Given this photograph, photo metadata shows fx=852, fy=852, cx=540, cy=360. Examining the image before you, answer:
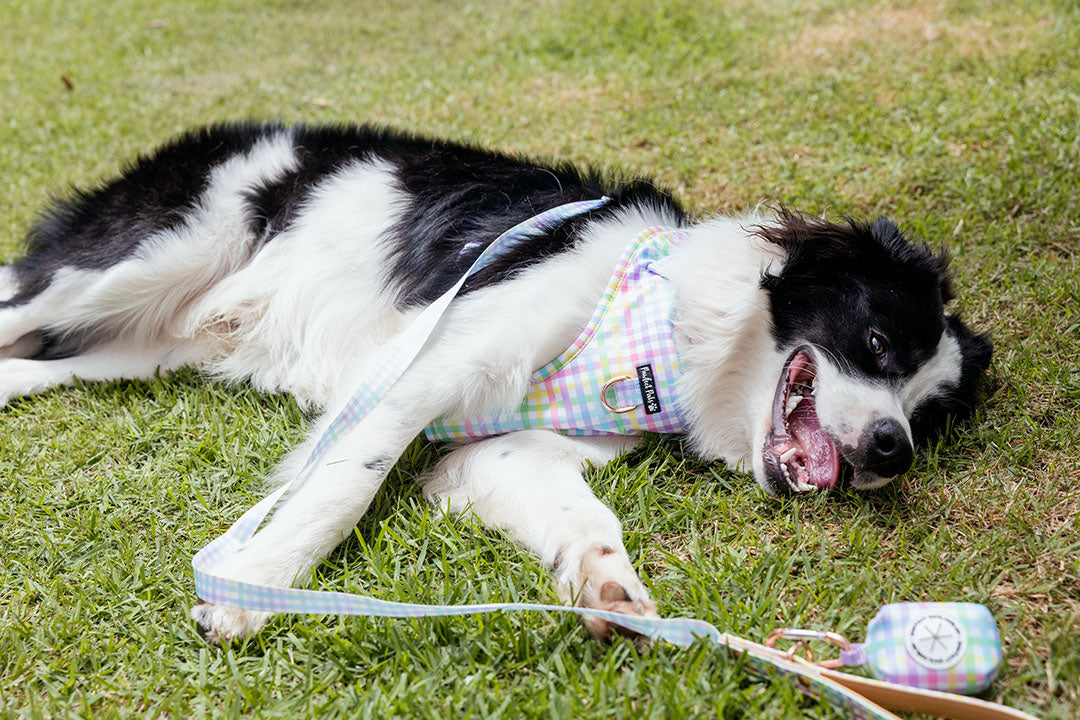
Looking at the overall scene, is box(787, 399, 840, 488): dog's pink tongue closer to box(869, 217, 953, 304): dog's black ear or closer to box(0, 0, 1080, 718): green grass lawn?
box(0, 0, 1080, 718): green grass lawn

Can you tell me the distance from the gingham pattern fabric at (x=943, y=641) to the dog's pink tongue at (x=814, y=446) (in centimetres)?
67

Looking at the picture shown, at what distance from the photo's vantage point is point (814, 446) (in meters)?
2.74

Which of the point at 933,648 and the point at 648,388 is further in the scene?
the point at 648,388

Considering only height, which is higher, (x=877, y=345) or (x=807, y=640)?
(x=877, y=345)

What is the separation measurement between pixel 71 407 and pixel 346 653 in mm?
2009

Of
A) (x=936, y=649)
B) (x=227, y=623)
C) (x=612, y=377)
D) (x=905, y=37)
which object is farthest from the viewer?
(x=905, y=37)

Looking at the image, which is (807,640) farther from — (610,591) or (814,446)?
(814,446)

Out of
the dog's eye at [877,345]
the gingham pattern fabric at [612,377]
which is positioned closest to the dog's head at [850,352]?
the dog's eye at [877,345]

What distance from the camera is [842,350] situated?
2.69 metres

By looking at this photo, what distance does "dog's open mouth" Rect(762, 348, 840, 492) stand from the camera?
8.76 feet

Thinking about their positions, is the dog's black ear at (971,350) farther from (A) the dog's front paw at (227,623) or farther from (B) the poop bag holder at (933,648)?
(A) the dog's front paw at (227,623)

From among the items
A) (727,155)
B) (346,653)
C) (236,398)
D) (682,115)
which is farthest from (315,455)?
(682,115)

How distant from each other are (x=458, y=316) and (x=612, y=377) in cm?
57

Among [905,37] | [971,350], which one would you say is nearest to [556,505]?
[971,350]
